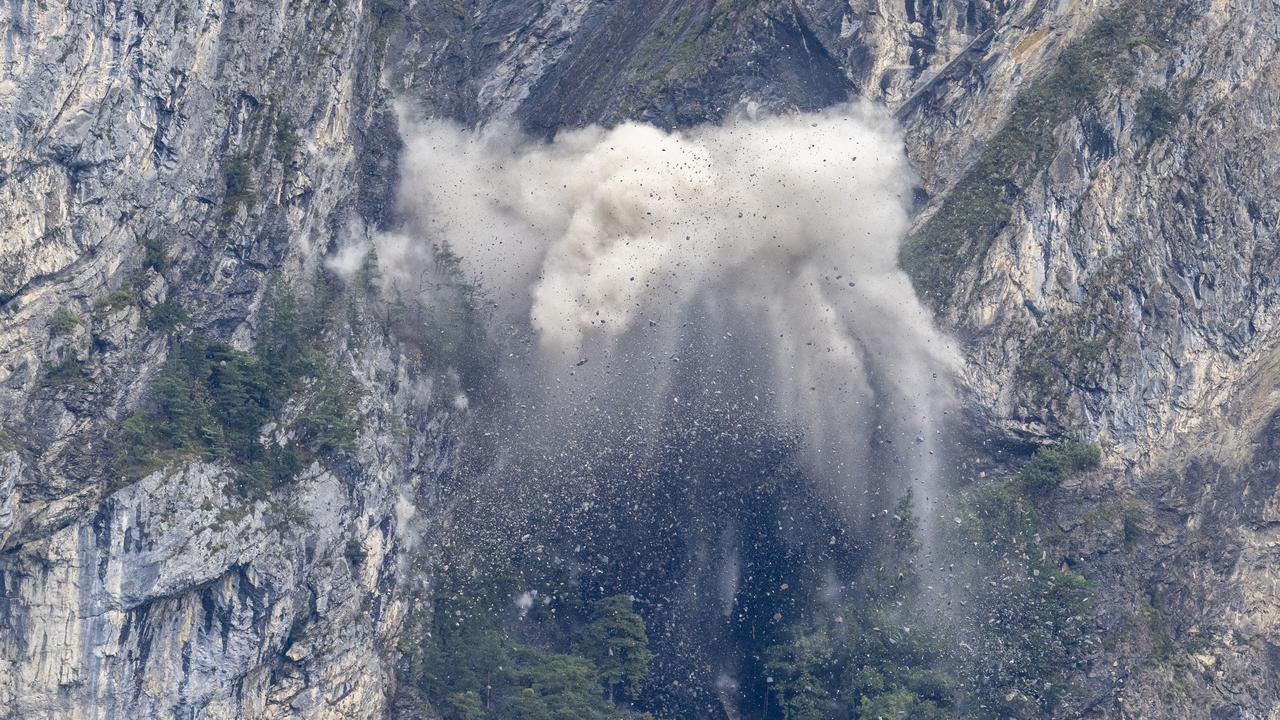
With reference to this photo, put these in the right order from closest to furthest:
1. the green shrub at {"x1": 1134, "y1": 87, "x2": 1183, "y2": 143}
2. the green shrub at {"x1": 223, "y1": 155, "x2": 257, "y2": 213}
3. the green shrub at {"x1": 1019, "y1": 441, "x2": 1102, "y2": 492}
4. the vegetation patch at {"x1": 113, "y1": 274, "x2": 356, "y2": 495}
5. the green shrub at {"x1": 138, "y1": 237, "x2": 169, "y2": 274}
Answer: the green shrub at {"x1": 138, "y1": 237, "x2": 169, "y2": 274}, the vegetation patch at {"x1": 113, "y1": 274, "x2": 356, "y2": 495}, the green shrub at {"x1": 223, "y1": 155, "x2": 257, "y2": 213}, the green shrub at {"x1": 1019, "y1": 441, "x2": 1102, "y2": 492}, the green shrub at {"x1": 1134, "y1": 87, "x2": 1183, "y2": 143}

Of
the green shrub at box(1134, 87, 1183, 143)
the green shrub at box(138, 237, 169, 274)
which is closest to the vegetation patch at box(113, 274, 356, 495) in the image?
the green shrub at box(138, 237, 169, 274)

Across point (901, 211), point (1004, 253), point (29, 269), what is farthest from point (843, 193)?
point (29, 269)

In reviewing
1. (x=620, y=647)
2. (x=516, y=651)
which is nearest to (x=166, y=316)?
(x=516, y=651)

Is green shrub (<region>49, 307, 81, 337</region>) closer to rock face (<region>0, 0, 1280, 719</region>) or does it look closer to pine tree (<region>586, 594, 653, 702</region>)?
rock face (<region>0, 0, 1280, 719</region>)

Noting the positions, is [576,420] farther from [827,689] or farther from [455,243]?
[827,689]

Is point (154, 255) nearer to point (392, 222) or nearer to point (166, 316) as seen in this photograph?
point (166, 316)

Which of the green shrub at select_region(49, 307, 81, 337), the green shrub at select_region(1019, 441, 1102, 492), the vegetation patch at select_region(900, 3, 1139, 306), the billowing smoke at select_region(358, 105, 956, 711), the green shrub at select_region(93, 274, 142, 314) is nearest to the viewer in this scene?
the green shrub at select_region(49, 307, 81, 337)
